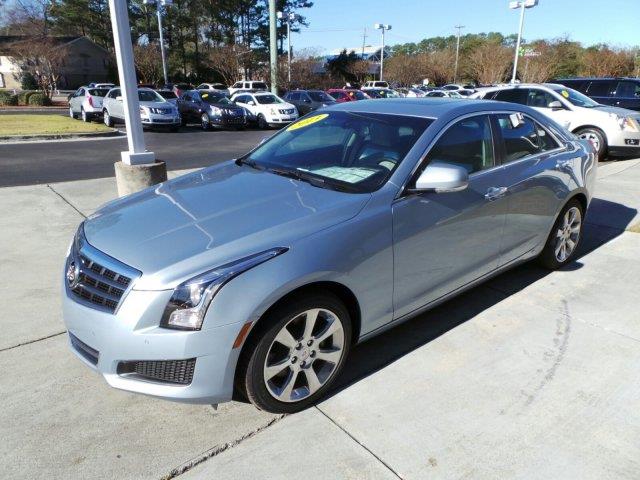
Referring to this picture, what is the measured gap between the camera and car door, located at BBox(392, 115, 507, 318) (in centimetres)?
295

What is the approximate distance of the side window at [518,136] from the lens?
A: 12.4ft

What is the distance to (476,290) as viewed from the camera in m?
4.17

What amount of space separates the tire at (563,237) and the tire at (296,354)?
2.52 metres

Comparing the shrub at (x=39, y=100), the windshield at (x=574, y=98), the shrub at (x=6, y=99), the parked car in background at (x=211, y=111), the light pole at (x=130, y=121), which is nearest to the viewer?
the light pole at (x=130, y=121)

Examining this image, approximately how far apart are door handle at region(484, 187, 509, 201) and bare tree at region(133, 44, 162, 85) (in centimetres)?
4774

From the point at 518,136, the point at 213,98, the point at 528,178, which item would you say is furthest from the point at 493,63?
the point at 528,178

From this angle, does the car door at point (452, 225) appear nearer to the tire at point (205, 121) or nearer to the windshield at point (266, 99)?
the tire at point (205, 121)

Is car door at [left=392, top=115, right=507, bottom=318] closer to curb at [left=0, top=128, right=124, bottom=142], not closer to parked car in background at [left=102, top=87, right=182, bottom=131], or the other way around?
curb at [left=0, top=128, right=124, bottom=142]

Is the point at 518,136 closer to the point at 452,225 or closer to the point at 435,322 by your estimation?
the point at 452,225

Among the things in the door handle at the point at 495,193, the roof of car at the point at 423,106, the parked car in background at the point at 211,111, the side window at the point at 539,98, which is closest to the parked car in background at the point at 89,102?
the parked car in background at the point at 211,111

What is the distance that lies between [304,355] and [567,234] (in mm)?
3102

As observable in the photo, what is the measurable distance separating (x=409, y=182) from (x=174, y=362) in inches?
66.0

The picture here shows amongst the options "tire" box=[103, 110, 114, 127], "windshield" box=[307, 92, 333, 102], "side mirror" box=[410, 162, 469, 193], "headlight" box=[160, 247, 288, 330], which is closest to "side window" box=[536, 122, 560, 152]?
"side mirror" box=[410, 162, 469, 193]

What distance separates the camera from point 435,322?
3.64 m
